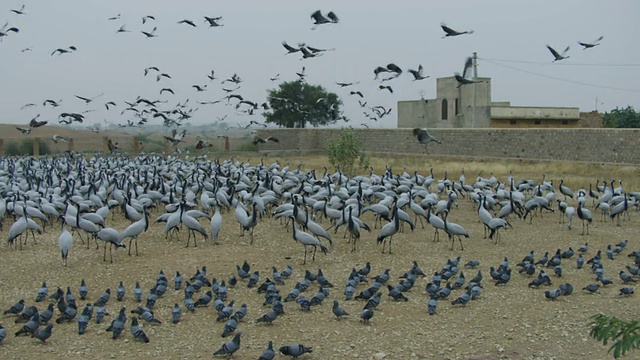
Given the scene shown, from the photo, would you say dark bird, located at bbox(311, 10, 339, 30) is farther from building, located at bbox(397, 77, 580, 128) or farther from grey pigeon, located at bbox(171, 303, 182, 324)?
building, located at bbox(397, 77, 580, 128)

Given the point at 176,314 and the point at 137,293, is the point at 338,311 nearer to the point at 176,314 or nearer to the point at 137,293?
the point at 176,314

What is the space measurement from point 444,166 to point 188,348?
22.9 meters

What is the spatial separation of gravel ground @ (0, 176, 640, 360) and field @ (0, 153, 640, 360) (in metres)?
0.02

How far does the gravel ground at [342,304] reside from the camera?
300 inches

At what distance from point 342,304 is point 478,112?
33867mm

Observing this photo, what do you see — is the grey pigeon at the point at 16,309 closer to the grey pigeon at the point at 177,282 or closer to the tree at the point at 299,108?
the grey pigeon at the point at 177,282

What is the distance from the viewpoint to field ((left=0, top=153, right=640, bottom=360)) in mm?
7637

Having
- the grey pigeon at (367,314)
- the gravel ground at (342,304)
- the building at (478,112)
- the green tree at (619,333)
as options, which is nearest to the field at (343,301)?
the gravel ground at (342,304)

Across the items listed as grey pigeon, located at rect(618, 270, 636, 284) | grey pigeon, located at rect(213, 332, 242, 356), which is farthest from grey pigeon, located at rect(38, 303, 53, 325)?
grey pigeon, located at rect(618, 270, 636, 284)

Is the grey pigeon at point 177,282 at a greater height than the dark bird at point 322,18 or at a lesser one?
lesser

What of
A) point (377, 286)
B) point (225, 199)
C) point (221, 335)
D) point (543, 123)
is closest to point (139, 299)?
point (221, 335)

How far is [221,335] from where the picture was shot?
7.95 meters

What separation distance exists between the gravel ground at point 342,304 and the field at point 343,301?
22 millimetres

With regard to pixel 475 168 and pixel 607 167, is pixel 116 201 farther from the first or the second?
pixel 607 167
